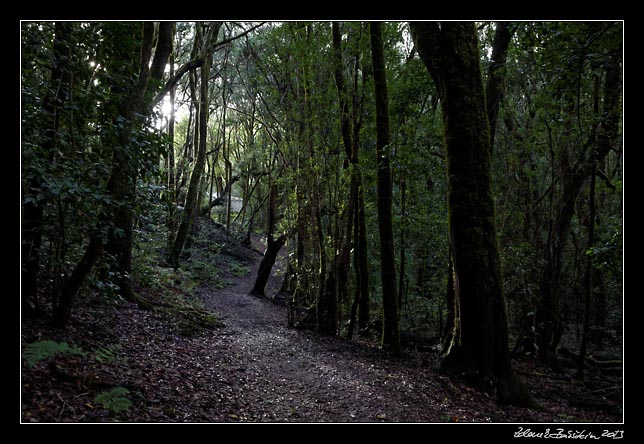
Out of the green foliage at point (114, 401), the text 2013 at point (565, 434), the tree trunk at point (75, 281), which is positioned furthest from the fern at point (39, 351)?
the text 2013 at point (565, 434)

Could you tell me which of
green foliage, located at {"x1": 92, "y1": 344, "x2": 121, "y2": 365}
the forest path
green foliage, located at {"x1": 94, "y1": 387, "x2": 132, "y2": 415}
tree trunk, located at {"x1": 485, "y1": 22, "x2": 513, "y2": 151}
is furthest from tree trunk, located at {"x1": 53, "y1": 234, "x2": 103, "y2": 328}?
tree trunk, located at {"x1": 485, "y1": 22, "x2": 513, "y2": 151}

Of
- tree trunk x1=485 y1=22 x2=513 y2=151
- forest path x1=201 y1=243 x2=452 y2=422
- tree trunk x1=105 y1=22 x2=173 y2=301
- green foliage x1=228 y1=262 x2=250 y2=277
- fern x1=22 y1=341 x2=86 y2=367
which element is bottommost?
forest path x1=201 y1=243 x2=452 y2=422

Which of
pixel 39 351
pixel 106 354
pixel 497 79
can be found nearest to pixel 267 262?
pixel 497 79

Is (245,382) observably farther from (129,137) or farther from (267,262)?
(267,262)

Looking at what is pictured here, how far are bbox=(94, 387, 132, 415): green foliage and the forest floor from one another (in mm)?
16

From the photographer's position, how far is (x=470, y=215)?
667 centimetres

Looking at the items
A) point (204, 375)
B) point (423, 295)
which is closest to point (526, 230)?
point (423, 295)

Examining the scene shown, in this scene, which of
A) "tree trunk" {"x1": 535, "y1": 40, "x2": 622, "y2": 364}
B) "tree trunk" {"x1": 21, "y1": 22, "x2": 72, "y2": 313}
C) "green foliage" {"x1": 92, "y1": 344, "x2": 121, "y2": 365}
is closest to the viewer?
"tree trunk" {"x1": 21, "y1": 22, "x2": 72, "y2": 313}

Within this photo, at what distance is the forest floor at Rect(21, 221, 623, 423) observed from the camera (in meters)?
4.26

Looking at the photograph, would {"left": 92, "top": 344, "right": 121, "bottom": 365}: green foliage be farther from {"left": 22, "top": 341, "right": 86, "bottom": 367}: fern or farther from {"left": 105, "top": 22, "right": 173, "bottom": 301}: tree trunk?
{"left": 105, "top": 22, "right": 173, "bottom": 301}: tree trunk

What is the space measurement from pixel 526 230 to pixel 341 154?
4491mm

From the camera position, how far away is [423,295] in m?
14.5

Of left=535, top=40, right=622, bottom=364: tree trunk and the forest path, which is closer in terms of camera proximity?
the forest path
